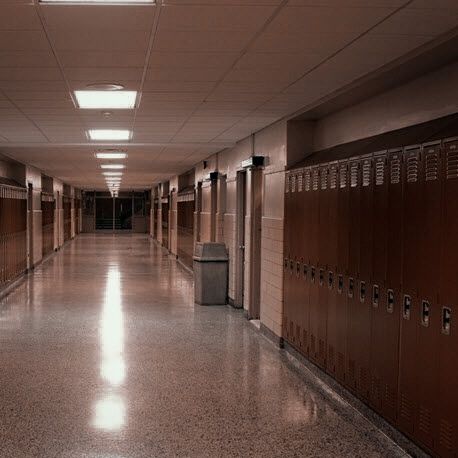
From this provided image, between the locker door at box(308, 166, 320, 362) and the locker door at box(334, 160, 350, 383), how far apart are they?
22.6 inches

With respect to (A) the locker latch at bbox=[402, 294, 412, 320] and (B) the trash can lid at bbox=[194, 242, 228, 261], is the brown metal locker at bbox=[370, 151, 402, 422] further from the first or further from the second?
(B) the trash can lid at bbox=[194, 242, 228, 261]

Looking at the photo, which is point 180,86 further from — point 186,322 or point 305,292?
point 186,322

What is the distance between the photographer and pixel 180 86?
558cm

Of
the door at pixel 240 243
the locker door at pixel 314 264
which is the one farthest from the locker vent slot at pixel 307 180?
the door at pixel 240 243

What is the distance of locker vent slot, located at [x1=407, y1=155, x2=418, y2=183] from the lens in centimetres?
404

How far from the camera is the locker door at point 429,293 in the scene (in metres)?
3.77

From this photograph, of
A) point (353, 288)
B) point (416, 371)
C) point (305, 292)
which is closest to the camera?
point (416, 371)

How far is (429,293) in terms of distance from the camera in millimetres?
3850

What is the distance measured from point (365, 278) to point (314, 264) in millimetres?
1317

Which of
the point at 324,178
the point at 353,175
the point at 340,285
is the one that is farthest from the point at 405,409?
the point at 324,178

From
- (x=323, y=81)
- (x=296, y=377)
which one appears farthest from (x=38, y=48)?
(x=296, y=377)

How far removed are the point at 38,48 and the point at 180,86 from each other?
1.58 metres

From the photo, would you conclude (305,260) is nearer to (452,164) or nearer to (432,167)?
(432,167)

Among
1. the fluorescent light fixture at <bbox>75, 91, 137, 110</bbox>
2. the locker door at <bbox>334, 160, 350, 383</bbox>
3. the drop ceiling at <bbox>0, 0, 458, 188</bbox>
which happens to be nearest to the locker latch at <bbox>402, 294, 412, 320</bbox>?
the locker door at <bbox>334, 160, 350, 383</bbox>
